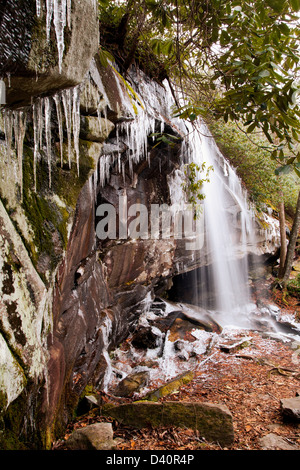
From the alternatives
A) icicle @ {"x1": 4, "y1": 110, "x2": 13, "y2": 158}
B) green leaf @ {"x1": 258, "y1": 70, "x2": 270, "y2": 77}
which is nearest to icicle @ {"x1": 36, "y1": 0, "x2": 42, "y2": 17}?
icicle @ {"x1": 4, "y1": 110, "x2": 13, "y2": 158}

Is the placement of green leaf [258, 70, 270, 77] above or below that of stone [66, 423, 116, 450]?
above

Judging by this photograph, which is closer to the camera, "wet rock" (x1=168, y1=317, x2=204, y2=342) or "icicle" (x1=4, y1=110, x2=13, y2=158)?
"icicle" (x1=4, y1=110, x2=13, y2=158)

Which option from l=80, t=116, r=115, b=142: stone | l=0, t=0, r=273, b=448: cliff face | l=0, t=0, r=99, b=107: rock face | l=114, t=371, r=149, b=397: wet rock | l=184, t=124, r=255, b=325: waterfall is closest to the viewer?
l=0, t=0, r=99, b=107: rock face

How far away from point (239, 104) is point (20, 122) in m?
2.31

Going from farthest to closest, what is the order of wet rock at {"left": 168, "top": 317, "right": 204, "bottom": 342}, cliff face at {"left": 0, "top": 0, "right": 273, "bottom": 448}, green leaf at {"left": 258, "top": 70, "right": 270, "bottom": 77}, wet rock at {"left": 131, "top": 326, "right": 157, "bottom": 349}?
1. wet rock at {"left": 168, "top": 317, "right": 204, "bottom": 342}
2. wet rock at {"left": 131, "top": 326, "right": 157, "bottom": 349}
3. green leaf at {"left": 258, "top": 70, "right": 270, "bottom": 77}
4. cliff face at {"left": 0, "top": 0, "right": 273, "bottom": 448}

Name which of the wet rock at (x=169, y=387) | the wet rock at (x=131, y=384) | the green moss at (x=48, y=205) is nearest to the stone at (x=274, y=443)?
the wet rock at (x=169, y=387)

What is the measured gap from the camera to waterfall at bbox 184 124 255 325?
9.85 metres

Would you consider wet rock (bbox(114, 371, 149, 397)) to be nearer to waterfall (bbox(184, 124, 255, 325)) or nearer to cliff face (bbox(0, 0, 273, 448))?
cliff face (bbox(0, 0, 273, 448))

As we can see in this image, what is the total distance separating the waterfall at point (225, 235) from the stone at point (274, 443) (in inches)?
286

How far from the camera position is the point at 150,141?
5.80 meters

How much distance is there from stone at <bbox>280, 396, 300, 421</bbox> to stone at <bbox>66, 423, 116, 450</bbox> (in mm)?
2208

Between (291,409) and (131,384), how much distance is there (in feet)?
9.70

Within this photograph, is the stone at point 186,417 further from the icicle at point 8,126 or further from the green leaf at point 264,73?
the green leaf at point 264,73
